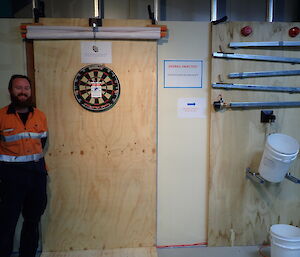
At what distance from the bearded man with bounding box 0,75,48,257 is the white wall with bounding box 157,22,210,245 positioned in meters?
1.04

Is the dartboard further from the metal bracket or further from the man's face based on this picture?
the metal bracket

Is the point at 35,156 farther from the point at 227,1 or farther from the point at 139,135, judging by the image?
the point at 227,1

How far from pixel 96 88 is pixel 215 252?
1.83 metres

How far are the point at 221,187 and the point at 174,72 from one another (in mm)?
1149

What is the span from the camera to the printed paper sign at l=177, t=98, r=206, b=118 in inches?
85.4

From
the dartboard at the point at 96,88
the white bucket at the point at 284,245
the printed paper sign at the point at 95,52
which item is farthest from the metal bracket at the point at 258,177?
the printed paper sign at the point at 95,52

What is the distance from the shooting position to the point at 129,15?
231 cm

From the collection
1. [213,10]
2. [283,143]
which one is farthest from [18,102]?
[283,143]

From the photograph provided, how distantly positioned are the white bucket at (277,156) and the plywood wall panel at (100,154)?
0.95 meters

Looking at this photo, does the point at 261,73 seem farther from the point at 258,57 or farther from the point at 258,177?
the point at 258,177

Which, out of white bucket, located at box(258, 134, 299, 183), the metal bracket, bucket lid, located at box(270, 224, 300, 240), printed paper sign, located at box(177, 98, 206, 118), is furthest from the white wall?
bucket lid, located at box(270, 224, 300, 240)

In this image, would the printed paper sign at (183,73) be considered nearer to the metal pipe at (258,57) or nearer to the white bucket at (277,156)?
the metal pipe at (258,57)

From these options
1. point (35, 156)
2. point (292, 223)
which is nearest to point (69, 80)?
point (35, 156)

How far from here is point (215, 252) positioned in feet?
7.21
